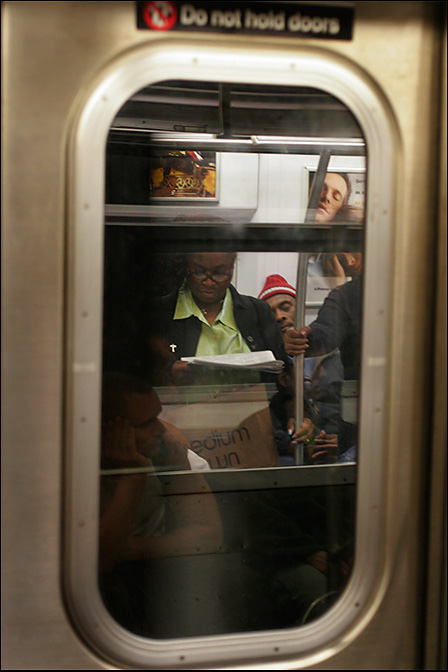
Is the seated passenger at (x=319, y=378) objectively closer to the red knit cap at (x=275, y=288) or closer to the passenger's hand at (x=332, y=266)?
the red knit cap at (x=275, y=288)

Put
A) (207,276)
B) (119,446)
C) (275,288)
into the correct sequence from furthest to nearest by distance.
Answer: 1. (275,288)
2. (207,276)
3. (119,446)

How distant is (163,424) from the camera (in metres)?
2.66

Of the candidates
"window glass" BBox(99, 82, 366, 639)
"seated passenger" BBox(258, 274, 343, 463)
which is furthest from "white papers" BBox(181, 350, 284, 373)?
"seated passenger" BBox(258, 274, 343, 463)

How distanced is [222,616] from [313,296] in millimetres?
1529

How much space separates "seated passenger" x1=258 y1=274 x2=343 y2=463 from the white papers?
0.15 meters

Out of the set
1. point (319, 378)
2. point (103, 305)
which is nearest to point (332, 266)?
point (319, 378)

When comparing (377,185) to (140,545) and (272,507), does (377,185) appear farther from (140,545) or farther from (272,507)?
(272,507)

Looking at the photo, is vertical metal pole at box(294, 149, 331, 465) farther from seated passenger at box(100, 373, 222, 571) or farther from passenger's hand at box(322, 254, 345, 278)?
seated passenger at box(100, 373, 222, 571)

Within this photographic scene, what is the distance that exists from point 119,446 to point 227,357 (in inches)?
32.7

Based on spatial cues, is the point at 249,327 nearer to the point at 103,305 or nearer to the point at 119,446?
the point at 119,446

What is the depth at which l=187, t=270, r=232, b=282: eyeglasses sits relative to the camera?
117 inches

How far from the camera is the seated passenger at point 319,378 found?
9.79 ft

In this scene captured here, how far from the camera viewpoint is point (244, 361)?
3.01 metres

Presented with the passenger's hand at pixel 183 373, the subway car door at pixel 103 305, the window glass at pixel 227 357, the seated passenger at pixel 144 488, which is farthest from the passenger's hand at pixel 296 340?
the subway car door at pixel 103 305
